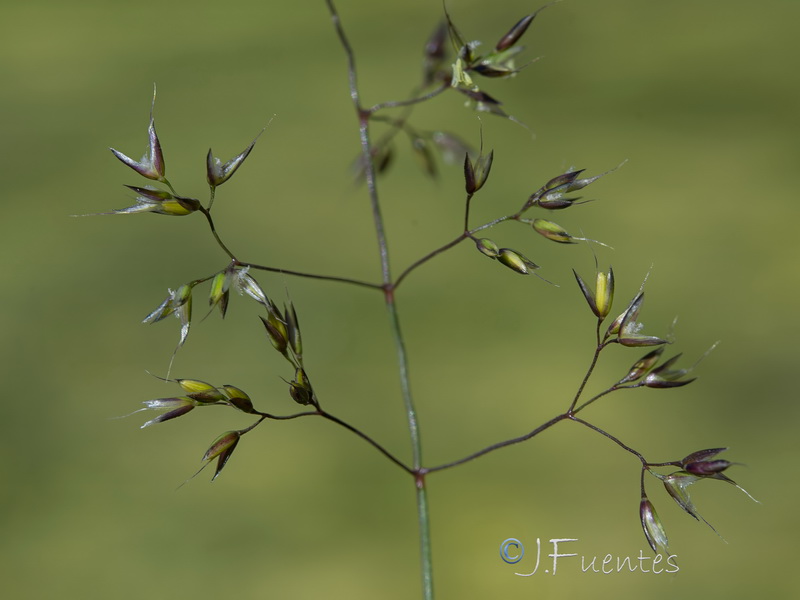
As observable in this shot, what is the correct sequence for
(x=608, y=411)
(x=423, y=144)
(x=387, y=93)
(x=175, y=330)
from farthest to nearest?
(x=387, y=93), (x=175, y=330), (x=608, y=411), (x=423, y=144)

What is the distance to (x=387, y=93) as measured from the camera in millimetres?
1503

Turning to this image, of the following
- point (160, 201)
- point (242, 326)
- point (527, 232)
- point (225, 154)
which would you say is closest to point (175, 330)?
point (242, 326)

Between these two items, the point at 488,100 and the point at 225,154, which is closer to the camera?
the point at 488,100

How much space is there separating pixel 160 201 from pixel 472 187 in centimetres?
13

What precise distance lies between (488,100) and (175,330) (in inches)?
36.1

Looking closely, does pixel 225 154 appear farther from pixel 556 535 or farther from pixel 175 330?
pixel 556 535

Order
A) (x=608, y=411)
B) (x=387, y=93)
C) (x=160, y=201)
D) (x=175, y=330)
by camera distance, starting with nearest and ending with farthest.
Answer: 1. (x=160, y=201)
2. (x=608, y=411)
3. (x=175, y=330)
4. (x=387, y=93)

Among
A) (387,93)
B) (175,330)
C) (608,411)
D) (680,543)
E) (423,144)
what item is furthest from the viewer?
(387,93)

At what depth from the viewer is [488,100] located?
15.0 inches

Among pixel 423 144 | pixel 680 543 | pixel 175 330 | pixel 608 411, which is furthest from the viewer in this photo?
pixel 175 330

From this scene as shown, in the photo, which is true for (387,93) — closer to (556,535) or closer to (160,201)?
(556,535)

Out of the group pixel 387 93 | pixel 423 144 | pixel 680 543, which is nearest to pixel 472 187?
pixel 423 144

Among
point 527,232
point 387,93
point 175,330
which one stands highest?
point 387,93

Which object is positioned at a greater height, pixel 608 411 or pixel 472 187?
pixel 608 411
